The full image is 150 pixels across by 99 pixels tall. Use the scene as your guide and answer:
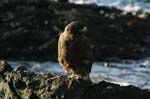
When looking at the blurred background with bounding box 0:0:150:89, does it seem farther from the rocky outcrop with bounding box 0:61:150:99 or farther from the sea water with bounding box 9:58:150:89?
the rocky outcrop with bounding box 0:61:150:99

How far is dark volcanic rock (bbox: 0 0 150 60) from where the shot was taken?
74.1ft

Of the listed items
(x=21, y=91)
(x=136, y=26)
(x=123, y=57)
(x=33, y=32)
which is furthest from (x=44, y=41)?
(x=21, y=91)

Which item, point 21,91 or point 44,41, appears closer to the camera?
point 21,91

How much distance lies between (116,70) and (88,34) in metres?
1.54

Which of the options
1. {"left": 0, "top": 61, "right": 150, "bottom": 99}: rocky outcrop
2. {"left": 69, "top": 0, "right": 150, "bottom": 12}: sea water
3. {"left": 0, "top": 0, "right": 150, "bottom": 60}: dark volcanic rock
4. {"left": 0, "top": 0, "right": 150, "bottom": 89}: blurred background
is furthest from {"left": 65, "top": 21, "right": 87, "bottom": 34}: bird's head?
{"left": 69, "top": 0, "right": 150, "bottom": 12}: sea water

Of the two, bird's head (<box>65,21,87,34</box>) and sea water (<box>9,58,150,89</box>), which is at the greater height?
bird's head (<box>65,21,87,34</box>)

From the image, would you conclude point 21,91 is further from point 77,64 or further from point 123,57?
point 123,57

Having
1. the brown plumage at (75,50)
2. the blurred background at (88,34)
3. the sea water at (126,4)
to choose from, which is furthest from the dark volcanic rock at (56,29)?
the brown plumage at (75,50)

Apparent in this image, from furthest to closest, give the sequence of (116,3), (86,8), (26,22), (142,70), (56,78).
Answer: (116,3), (86,8), (26,22), (142,70), (56,78)

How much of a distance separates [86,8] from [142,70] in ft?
26.3

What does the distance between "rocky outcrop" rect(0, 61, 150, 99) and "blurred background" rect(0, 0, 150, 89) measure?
28.0 feet

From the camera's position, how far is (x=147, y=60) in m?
22.1

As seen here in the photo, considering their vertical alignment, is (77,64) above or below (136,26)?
above

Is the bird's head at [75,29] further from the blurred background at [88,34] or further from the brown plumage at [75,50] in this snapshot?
the blurred background at [88,34]
